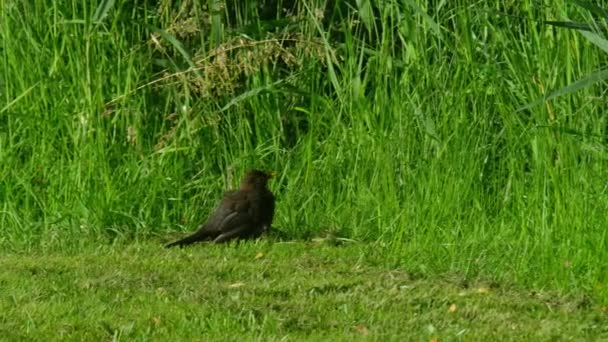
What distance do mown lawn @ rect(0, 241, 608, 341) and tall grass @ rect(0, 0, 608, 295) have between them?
376mm

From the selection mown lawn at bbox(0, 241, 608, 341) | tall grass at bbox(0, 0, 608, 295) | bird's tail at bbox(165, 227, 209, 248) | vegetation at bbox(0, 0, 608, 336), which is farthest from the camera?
bird's tail at bbox(165, 227, 209, 248)

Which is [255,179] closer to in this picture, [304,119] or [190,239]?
[190,239]

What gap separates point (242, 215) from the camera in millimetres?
7297

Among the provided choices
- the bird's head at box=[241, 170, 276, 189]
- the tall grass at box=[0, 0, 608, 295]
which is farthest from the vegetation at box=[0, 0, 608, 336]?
the bird's head at box=[241, 170, 276, 189]

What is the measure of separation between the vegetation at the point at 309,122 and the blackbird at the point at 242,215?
21 centimetres

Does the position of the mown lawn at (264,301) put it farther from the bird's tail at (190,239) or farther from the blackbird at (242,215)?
the blackbird at (242,215)

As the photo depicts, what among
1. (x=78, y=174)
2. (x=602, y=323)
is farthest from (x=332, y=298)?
(x=78, y=174)

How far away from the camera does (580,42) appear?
7.16m

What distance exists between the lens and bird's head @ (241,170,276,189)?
297 inches

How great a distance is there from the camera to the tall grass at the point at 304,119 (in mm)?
6984

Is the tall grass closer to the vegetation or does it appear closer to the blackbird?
the vegetation

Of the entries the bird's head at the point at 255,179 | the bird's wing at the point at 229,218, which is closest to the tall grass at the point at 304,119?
the bird's head at the point at 255,179

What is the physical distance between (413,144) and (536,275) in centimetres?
143

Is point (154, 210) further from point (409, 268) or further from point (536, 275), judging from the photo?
point (536, 275)
